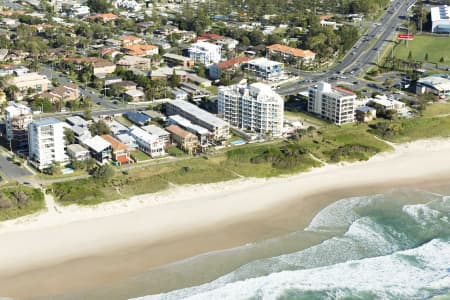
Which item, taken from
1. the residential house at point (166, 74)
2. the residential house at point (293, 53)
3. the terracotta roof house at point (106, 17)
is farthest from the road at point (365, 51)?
the terracotta roof house at point (106, 17)

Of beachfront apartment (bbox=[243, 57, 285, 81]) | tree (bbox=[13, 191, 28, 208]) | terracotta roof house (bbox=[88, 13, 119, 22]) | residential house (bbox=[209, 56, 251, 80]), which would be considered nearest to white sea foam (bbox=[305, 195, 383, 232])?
tree (bbox=[13, 191, 28, 208])

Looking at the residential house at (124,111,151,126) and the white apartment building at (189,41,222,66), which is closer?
the residential house at (124,111,151,126)

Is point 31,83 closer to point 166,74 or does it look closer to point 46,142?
point 166,74

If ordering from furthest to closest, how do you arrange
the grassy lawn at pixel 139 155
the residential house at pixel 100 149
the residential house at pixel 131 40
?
the residential house at pixel 131 40 → the grassy lawn at pixel 139 155 → the residential house at pixel 100 149

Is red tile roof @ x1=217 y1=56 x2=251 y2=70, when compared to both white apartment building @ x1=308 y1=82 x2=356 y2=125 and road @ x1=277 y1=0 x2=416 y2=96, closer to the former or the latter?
road @ x1=277 y1=0 x2=416 y2=96

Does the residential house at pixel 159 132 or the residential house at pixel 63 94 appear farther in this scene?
the residential house at pixel 63 94

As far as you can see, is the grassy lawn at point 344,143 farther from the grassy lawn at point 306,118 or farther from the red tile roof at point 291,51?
the red tile roof at point 291,51
